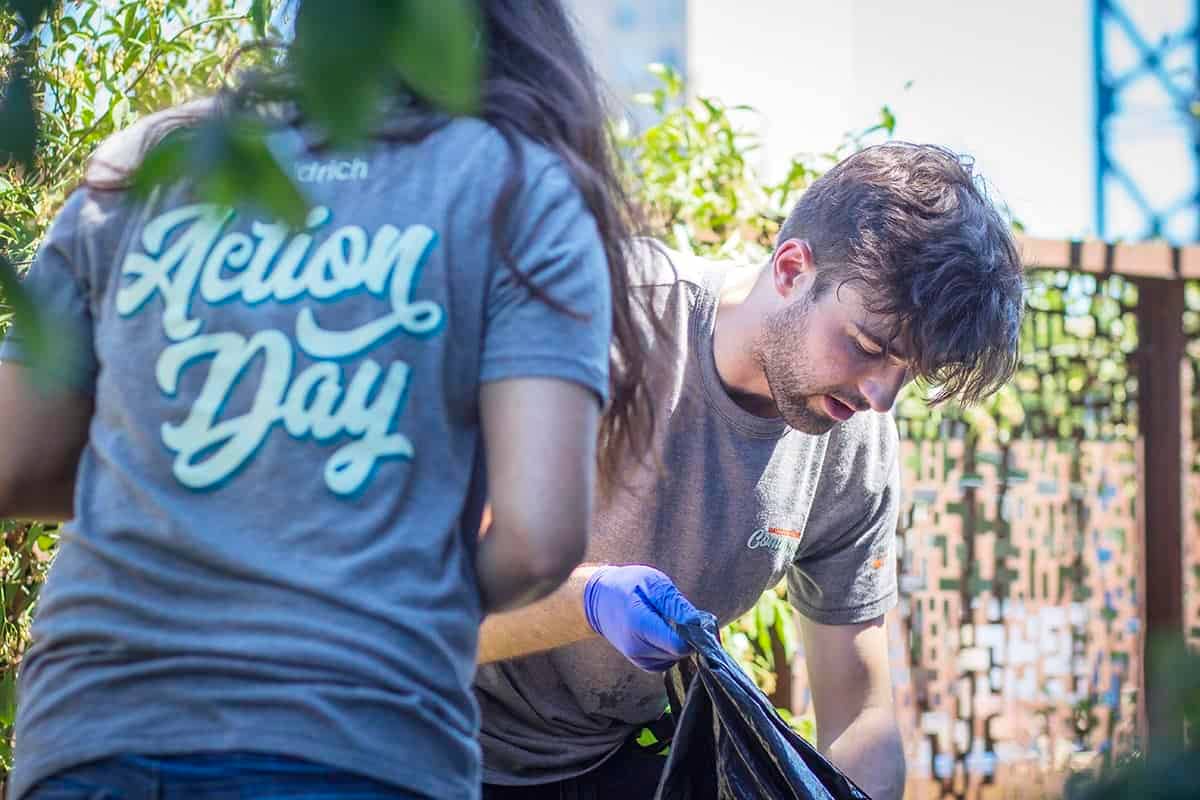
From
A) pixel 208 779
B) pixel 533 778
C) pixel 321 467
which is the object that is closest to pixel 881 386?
pixel 533 778

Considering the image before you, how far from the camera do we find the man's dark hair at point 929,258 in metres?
1.92

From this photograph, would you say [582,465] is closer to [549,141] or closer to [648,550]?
[549,141]

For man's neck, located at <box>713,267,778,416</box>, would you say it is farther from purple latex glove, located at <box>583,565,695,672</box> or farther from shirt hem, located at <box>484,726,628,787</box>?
shirt hem, located at <box>484,726,628,787</box>

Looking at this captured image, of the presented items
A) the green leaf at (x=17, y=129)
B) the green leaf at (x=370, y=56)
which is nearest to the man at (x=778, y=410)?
the green leaf at (x=17, y=129)

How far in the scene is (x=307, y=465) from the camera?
0.96m

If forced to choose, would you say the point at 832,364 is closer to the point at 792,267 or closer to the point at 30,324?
the point at 792,267

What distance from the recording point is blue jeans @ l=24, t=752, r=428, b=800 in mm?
904

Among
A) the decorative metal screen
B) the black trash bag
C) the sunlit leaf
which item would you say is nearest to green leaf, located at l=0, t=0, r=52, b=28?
the sunlit leaf

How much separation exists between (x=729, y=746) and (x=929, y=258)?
72 centimetres

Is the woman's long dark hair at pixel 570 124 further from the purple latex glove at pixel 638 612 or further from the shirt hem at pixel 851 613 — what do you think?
the shirt hem at pixel 851 613

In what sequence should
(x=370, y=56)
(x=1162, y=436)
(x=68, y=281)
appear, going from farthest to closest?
(x=1162, y=436) < (x=68, y=281) < (x=370, y=56)

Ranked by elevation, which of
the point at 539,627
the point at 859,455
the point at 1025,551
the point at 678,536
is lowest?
the point at 1025,551

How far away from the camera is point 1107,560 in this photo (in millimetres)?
4418

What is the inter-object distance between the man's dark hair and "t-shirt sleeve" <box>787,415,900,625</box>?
0.15 meters
